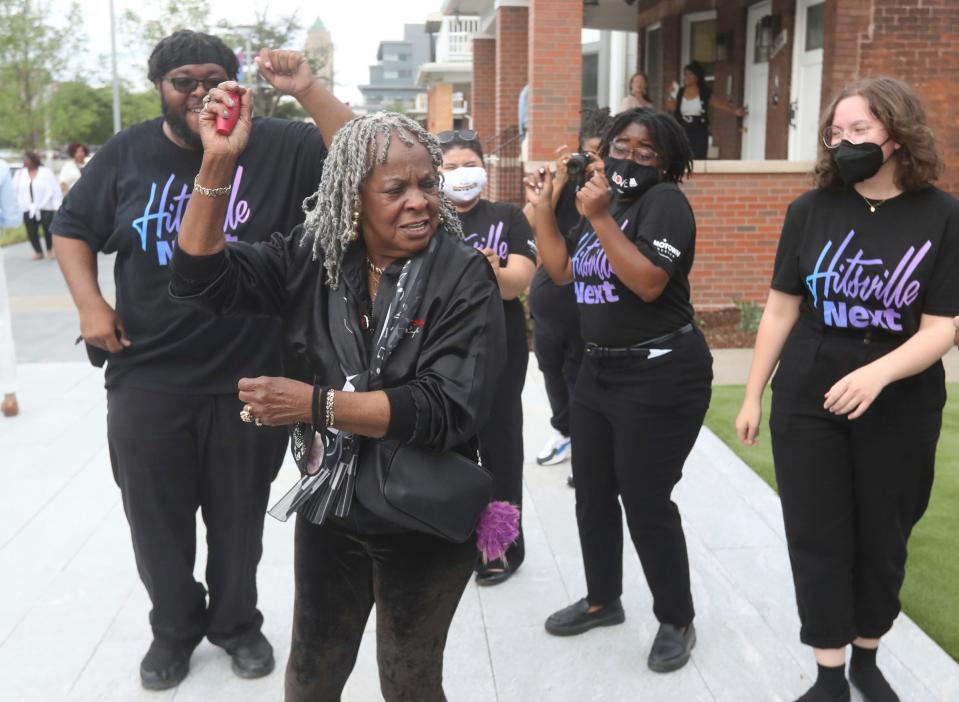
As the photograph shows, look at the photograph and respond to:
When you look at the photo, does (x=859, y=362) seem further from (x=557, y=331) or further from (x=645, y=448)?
(x=557, y=331)

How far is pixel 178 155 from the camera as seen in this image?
135 inches

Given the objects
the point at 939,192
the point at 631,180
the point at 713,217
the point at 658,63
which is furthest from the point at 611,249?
the point at 658,63

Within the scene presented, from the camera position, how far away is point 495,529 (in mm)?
2668

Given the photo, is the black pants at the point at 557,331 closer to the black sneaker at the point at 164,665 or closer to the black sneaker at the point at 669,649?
the black sneaker at the point at 669,649

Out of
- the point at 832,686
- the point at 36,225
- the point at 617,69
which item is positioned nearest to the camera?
the point at 832,686

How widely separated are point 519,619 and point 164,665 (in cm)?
139

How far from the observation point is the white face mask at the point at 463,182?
4.25 metres

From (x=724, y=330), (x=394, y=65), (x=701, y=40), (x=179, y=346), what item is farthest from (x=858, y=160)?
(x=394, y=65)

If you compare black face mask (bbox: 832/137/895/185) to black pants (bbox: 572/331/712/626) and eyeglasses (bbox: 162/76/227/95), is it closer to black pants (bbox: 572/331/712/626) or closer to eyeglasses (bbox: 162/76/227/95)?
black pants (bbox: 572/331/712/626)

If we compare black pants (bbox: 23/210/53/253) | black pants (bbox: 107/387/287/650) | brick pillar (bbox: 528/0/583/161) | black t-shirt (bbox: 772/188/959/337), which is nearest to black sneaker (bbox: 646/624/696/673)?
black t-shirt (bbox: 772/188/959/337)

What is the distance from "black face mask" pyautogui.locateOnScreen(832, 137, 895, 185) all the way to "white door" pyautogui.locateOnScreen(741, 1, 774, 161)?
35.3ft

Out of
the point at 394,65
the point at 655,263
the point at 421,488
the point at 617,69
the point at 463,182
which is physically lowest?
the point at 421,488

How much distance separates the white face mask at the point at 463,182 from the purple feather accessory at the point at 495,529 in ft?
6.19

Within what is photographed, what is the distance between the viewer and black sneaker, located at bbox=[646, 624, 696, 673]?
3803mm
